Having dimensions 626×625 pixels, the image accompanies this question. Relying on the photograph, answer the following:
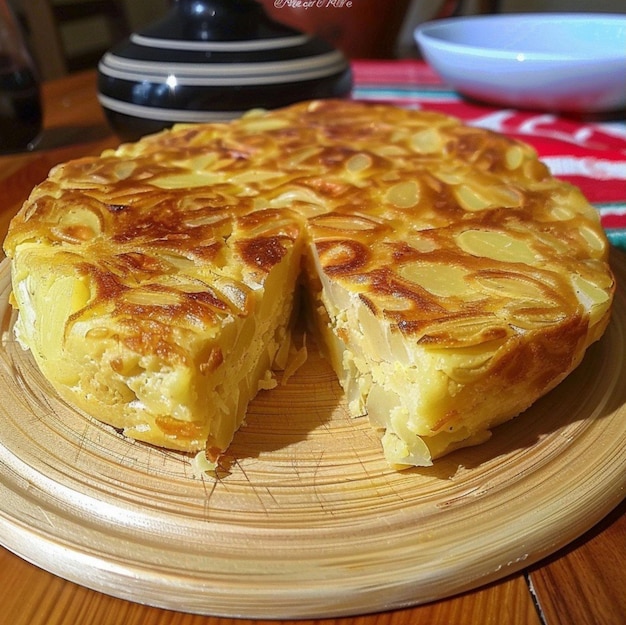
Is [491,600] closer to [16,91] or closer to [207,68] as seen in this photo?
[207,68]

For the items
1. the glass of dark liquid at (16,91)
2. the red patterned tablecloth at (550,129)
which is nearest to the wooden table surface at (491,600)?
the red patterned tablecloth at (550,129)

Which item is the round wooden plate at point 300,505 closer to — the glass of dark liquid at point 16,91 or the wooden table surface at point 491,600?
the wooden table surface at point 491,600

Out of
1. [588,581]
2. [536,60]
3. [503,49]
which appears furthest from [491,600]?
[503,49]

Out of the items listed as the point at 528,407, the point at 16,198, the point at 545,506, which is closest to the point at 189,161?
the point at 16,198

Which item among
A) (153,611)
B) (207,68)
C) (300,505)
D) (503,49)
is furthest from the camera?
(503,49)

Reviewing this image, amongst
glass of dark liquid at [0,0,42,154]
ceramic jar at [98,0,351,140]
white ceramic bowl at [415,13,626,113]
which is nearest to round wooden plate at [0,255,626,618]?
ceramic jar at [98,0,351,140]

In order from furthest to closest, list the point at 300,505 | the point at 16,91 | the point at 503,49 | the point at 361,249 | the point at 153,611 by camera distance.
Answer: the point at 503,49
the point at 16,91
the point at 361,249
the point at 300,505
the point at 153,611
